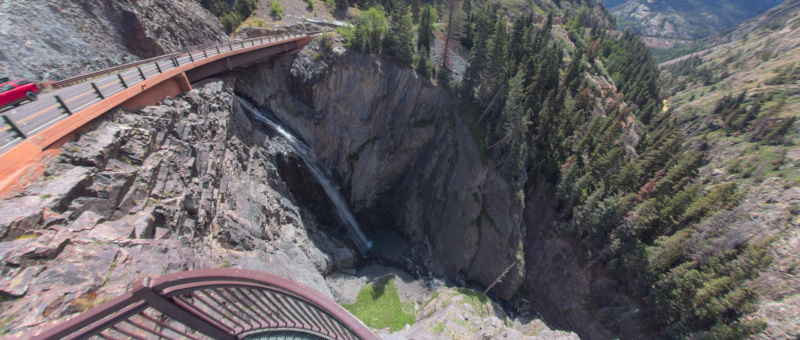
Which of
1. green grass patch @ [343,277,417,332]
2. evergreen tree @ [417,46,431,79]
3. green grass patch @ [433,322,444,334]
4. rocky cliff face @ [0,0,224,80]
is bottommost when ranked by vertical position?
green grass patch @ [343,277,417,332]

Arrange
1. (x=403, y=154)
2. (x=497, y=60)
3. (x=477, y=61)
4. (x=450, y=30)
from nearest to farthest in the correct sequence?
1. (x=497, y=60)
2. (x=477, y=61)
3. (x=450, y=30)
4. (x=403, y=154)

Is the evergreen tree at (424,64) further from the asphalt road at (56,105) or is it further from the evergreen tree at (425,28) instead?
the asphalt road at (56,105)

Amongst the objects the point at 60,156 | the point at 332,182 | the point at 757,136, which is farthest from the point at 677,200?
the point at 757,136

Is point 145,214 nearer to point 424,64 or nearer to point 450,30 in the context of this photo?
point 424,64

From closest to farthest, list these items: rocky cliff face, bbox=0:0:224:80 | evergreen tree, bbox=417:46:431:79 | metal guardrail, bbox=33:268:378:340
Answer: metal guardrail, bbox=33:268:378:340 < rocky cliff face, bbox=0:0:224:80 < evergreen tree, bbox=417:46:431:79

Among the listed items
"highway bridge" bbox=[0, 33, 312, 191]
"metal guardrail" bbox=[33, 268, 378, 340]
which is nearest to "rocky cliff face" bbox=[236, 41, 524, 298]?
"highway bridge" bbox=[0, 33, 312, 191]

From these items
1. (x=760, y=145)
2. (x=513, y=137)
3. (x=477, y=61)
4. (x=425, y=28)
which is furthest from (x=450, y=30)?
(x=760, y=145)

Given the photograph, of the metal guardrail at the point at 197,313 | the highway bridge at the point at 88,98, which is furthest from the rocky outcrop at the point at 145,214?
the metal guardrail at the point at 197,313

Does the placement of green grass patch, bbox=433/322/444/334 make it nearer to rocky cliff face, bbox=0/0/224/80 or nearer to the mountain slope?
the mountain slope

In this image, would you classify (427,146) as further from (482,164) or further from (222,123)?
(222,123)
